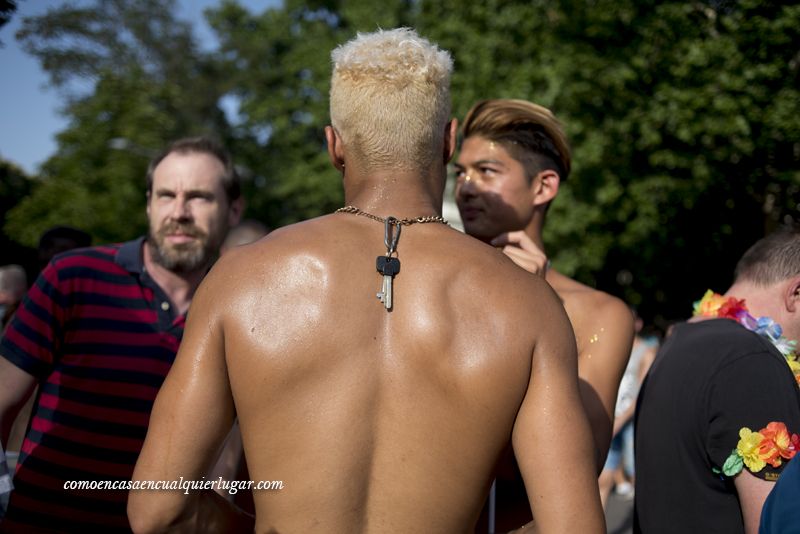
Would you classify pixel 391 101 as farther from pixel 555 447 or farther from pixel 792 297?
pixel 792 297

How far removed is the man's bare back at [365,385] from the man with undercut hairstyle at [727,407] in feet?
3.43

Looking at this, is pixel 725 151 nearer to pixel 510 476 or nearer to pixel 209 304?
pixel 510 476

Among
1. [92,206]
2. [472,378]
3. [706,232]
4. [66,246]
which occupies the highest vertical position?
[472,378]

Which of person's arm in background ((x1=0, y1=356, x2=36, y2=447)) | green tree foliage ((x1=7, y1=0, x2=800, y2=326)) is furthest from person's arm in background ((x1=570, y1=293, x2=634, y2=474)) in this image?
green tree foliage ((x1=7, y1=0, x2=800, y2=326))

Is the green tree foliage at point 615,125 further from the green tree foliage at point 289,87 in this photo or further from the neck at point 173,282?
the neck at point 173,282

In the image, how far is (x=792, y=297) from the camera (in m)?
2.88

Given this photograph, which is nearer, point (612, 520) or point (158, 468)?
point (158, 468)

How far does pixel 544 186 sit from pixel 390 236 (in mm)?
1552

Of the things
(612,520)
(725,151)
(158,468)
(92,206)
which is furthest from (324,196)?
(158,468)

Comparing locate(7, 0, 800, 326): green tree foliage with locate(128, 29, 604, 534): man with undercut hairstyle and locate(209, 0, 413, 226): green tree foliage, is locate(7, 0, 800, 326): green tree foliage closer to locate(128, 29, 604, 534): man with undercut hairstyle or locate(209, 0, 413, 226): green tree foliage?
locate(209, 0, 413, 226): green tree foliage

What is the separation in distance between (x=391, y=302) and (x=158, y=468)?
64 cm

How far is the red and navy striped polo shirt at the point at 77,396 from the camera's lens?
2766 mm

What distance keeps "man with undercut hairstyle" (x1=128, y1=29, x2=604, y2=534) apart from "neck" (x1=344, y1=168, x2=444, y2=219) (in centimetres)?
7

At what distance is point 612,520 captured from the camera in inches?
304
